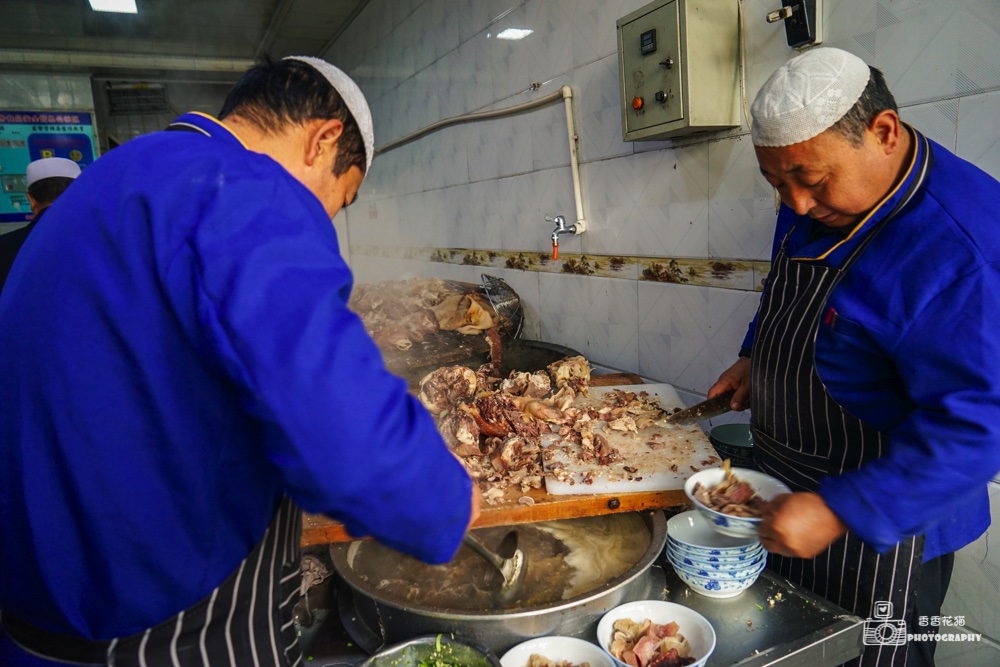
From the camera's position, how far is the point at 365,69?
25.9 feet

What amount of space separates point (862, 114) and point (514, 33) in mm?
3344

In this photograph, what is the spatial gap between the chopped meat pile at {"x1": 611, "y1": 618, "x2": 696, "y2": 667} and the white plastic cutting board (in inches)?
19.1

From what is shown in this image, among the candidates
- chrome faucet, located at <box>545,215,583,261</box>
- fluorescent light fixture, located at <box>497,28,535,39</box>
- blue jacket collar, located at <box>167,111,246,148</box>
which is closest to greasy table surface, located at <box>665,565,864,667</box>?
blue jacket collar, located at <box>167,111,246,148</box>

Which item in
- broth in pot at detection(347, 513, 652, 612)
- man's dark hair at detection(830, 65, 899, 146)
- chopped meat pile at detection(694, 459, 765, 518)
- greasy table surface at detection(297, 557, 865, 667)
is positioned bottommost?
greasy table surface at detection(297, 557, 865, 667)

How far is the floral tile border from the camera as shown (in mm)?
3004

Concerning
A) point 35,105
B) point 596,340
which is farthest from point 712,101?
point 35,105

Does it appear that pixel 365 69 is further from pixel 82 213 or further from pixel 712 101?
pixel 82 213

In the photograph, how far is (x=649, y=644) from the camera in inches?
67.6

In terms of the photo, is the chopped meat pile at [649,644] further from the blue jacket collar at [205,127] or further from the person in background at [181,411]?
the blue jacket collar at [205,127]

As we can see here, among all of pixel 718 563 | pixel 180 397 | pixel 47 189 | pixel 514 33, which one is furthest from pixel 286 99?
pixel 47 189

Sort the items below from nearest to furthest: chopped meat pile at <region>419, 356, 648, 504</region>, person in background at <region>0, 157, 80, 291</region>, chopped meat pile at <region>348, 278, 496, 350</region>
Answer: chopped meat pile at <region>419, 356, 648, 504</region>
person in background at <region>0, 157, 80, 291</region>
chopped meat pile at <region>348, 278, 496, 350</region>

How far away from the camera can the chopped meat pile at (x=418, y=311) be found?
170 inches

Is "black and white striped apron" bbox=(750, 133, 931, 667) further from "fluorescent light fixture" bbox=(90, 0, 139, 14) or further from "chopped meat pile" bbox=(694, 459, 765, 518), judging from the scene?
"fluorescent light fixture" bbox=(90, 0, 139, 14)

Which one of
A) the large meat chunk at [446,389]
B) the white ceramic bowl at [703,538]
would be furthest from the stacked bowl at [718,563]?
the large meat chunk at [446,389]
